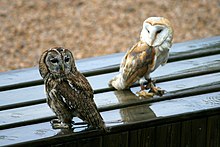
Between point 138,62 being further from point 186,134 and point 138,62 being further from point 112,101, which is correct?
point 186,134

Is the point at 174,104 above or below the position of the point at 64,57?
below

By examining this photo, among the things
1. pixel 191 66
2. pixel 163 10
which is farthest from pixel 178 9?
pixel 191 66

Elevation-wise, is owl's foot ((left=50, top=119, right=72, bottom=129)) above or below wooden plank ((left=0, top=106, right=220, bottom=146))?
above

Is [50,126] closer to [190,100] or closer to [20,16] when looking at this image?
[190,100]

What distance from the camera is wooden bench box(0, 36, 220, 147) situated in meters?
3.63

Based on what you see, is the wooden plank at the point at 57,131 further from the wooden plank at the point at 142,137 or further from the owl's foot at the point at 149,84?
the owl's foot at the point at 149,84

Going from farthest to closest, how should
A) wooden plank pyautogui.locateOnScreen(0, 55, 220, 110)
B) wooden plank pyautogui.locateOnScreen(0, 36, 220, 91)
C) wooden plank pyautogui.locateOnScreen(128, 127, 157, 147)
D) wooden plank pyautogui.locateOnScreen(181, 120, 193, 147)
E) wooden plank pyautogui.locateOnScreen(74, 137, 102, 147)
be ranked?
wooden plank pyautogui.locateOnScreen(0, 36, 220, 91), wooden plank pyautogui.locateOnScreen(0, 55, 220, 110), wooden plank pyautogui.locateOnScreen(181, 120, 193, 147), wooden plank pyautogui.locateOnScreen(128, 127, 157, 147), wooden plank pyautogui.locateOnScreen(74, 137, 102, 147)

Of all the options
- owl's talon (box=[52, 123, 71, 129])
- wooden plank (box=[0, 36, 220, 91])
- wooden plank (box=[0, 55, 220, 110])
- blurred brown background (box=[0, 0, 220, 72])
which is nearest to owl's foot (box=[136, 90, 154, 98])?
wooden plank (box=[0, 55, 220, 110])

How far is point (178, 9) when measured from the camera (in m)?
7.94

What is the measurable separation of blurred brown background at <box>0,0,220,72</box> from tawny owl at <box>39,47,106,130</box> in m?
3.46

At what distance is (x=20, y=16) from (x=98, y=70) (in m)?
3.37

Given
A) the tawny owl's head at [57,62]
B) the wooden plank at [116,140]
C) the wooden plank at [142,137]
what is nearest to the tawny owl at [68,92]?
the tawny owl's head at [57,62]

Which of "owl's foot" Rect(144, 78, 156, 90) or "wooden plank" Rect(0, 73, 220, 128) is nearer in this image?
"wooden plank" Rect(0, 73, 220, 128)

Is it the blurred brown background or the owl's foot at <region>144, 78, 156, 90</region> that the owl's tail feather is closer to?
the owl's foot at <region>144, 78, 156, 90</region>
